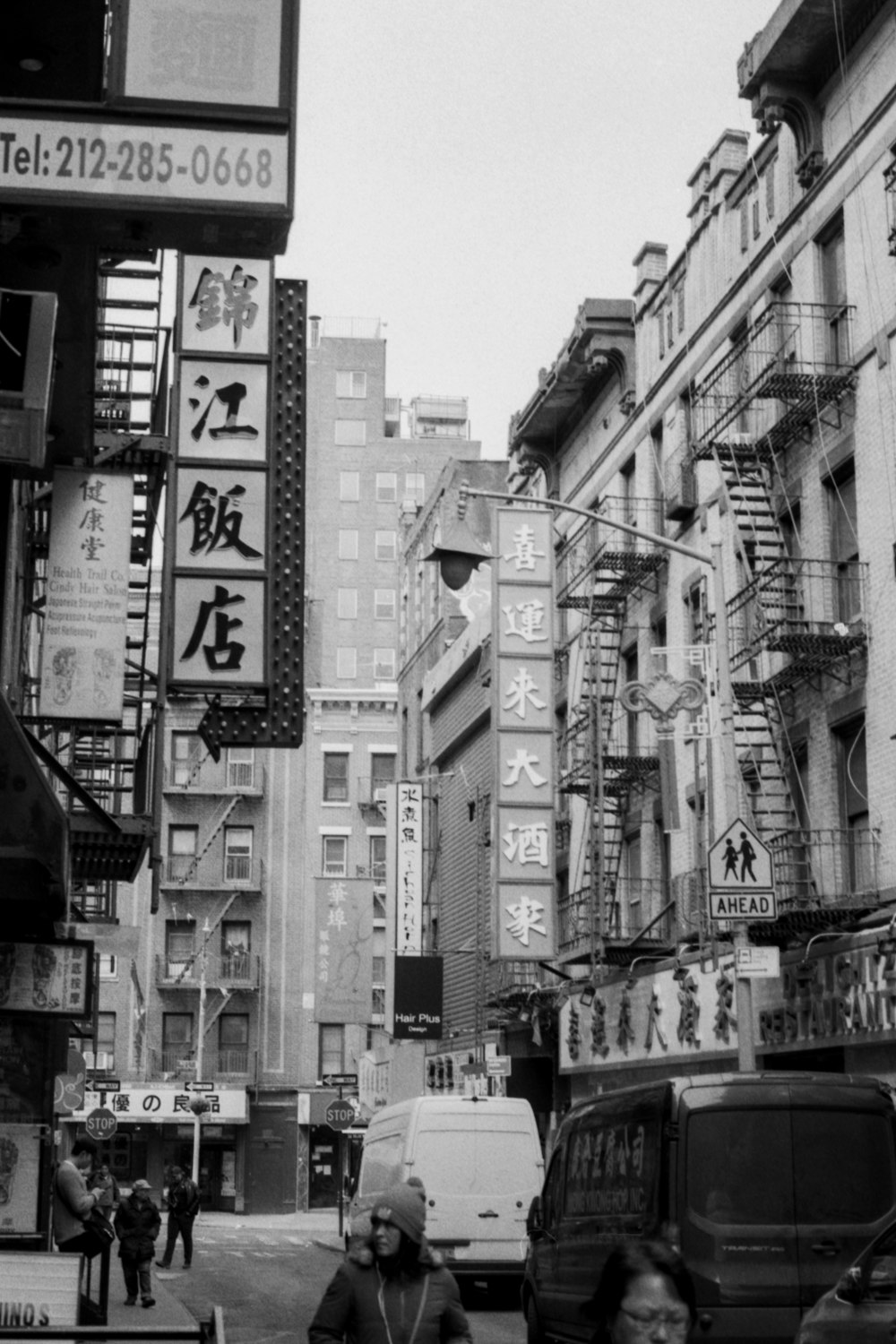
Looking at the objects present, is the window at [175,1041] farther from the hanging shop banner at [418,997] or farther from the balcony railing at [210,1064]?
the hanging shop banner at [418,997]

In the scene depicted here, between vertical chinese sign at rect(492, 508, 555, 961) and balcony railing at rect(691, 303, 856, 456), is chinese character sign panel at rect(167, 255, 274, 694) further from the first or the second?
vertical chinese sign at rect(492, 508, 555, 961)

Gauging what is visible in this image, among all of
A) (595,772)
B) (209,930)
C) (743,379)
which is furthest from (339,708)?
(743,379)

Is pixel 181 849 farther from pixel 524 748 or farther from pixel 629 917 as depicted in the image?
pixel 524 748

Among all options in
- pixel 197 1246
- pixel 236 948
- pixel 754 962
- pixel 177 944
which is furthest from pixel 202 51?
pixel 177 944

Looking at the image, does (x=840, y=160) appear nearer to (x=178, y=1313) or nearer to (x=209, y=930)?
(x=178, y=1313)

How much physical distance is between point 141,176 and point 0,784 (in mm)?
3796

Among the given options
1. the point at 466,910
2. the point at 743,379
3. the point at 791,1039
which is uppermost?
the point at 743,379

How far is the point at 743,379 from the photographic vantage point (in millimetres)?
29500

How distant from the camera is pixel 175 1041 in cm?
6938

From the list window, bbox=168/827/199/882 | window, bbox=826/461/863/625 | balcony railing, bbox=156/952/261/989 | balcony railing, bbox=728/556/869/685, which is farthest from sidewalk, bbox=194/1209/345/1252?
window, bbox=826/461/863/625

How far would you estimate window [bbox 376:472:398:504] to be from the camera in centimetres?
9259

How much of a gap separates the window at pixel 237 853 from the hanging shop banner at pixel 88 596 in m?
57.4

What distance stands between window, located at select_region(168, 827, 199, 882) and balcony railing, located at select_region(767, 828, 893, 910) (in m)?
47.3

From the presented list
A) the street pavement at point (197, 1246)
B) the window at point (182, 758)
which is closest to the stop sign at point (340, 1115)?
the street pavement at point (197, 1246)
